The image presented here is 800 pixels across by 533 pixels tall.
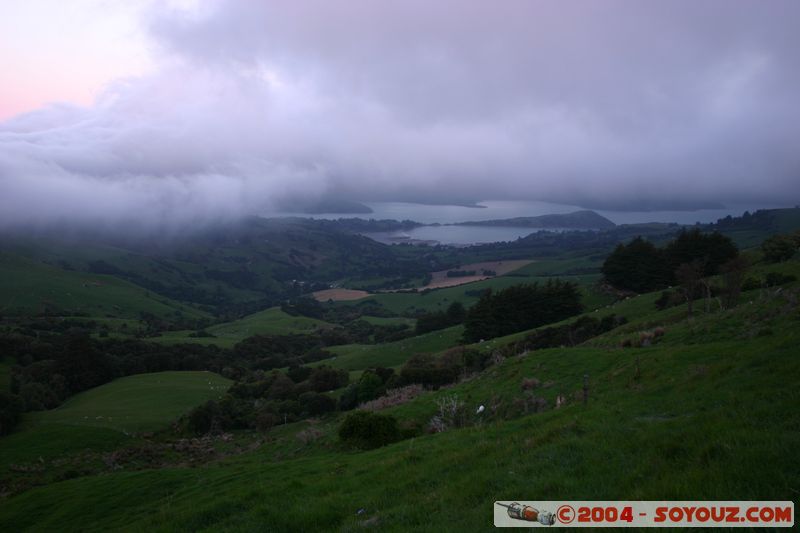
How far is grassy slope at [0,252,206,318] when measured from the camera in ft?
480

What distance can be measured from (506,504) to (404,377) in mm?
29145

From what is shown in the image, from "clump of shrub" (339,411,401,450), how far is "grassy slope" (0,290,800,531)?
879 mm

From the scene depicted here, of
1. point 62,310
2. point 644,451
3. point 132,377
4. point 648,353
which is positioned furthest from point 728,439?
point 62,310

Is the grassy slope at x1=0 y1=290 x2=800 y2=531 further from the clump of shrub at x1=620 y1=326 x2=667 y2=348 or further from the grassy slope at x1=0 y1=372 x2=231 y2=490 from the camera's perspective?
the grassy slope at x1=0 y1=372 x2=231 y2=490

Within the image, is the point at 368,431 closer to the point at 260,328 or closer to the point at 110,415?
the point at 110,415

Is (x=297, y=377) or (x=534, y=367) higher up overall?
(x=534, y=367)

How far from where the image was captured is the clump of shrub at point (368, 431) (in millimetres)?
18281

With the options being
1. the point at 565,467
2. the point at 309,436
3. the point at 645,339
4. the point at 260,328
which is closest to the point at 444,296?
the point at 260,328

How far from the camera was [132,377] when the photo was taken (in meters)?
62.5

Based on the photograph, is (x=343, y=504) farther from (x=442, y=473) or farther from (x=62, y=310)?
(x=62, y=310)

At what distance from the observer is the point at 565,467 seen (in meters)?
7.75

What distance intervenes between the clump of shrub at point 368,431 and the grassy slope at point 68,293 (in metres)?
153

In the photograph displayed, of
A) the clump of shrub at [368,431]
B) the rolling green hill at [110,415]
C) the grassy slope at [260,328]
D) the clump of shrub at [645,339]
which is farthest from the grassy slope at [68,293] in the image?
the clump of shrub at [645,339]

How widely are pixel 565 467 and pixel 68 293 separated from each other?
18977 centimetres
